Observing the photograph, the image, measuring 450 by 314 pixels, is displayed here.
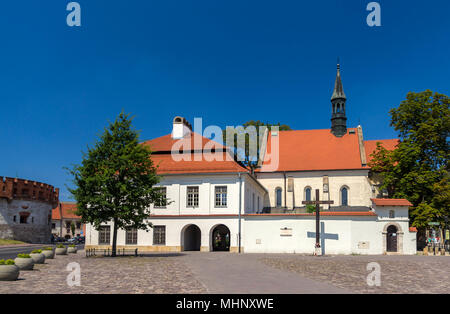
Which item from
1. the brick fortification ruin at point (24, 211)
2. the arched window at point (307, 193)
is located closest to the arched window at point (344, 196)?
the arched window at point (307, 193)

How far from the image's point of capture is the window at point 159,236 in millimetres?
35500

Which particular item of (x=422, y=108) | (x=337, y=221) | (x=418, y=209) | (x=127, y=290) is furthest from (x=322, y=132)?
(x=127, y=290)

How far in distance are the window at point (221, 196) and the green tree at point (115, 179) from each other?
8.19 metres

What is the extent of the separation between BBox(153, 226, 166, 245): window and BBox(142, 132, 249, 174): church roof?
5.09 meters

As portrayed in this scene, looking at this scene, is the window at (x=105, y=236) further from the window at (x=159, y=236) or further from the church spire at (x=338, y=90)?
the church spire at (x=338, y=90)

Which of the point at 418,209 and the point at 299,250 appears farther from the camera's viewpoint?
Result: the point at 418,209

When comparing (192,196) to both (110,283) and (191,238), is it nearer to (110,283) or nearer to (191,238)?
(191,238)

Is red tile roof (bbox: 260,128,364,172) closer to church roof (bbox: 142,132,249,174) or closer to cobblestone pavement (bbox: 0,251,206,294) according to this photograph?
church roof (bbox: 142,132,249,174)

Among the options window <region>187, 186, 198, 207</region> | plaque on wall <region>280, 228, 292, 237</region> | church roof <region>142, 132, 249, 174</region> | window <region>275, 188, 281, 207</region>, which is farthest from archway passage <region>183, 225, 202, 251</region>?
window <region>275, 188, 281, 207</region>

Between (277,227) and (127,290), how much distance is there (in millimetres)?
23303

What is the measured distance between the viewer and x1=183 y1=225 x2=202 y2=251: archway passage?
36.7 metres

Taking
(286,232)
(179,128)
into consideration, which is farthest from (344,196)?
(179,128)
